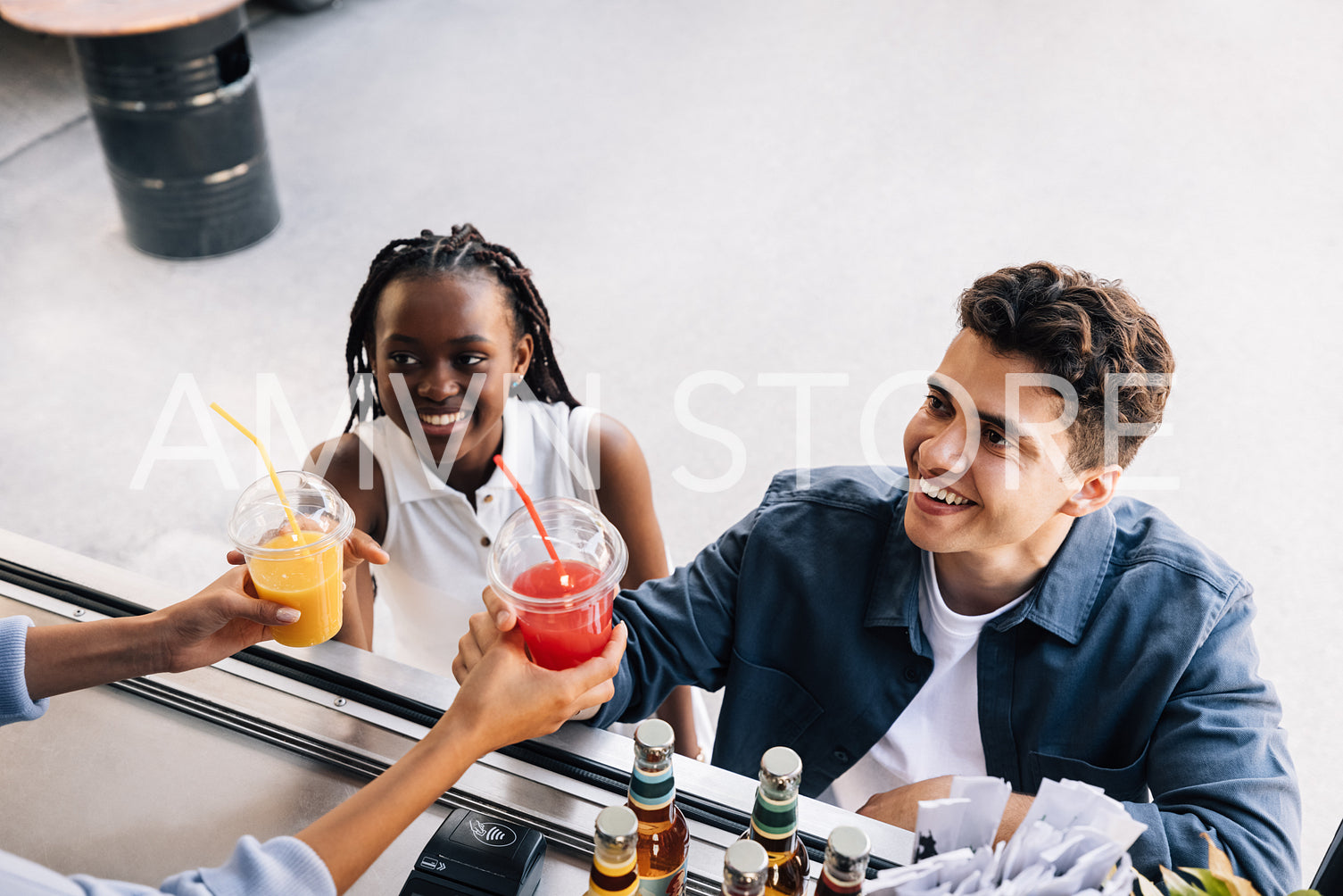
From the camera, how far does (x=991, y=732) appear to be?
1.44 m

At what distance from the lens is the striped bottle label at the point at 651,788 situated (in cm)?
89

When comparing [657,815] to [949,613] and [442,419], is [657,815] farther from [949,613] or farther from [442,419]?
[442,419]

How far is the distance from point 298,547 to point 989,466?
2.65 feet

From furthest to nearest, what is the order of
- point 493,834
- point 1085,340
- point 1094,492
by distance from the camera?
point 1094,492 < point 1085,340 < point 493,834

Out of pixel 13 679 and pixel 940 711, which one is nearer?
pixel 13 679

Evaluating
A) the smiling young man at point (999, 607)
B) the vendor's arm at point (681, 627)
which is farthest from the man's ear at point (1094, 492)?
the vendor's arm at point (681, 627)

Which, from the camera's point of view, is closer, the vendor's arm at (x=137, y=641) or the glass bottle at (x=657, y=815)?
the glass bottle at (x=657, y=815)

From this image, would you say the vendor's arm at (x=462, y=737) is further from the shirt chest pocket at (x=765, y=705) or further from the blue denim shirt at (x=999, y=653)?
the shirt chest pocket at (x=765, y=705)

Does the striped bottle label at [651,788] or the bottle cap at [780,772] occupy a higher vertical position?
the bottle cap at [780,772]

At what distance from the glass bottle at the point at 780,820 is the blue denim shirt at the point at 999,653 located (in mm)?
365

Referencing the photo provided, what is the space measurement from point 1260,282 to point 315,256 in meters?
3.14

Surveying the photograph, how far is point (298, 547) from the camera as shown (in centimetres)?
121

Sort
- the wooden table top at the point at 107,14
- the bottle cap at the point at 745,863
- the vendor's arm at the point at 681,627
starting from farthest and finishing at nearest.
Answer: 1. the wooden table top at the point at 107,14
2. the vendor's arm at the point at 681,627
3. the bottle cap at the point at 745,863

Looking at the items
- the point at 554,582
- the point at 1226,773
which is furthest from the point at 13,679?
the point at 1226,773
